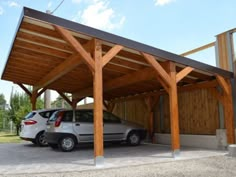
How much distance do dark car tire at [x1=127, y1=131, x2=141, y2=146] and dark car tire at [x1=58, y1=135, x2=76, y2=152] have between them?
2373 mm

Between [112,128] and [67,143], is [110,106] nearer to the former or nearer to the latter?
[112,128]

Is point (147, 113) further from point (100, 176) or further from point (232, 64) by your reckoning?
point (100, 176)

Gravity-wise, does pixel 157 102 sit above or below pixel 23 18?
below

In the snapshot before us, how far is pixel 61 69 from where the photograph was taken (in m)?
8.81

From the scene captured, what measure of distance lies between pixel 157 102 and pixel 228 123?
12.6ft

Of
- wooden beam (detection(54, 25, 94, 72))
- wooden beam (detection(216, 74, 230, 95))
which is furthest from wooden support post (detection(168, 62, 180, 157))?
wooden beam (detection(54, 25, 94, 72))

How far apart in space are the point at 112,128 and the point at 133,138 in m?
1.14

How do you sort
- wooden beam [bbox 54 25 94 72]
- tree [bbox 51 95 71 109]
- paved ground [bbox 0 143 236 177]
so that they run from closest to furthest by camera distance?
paved ground [bbox 0 143 236 177] < wooden beam [bbox 54 25 94 72] < tree [bbox 51 95 71 109]

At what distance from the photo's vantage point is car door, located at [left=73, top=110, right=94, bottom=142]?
29.1 feet

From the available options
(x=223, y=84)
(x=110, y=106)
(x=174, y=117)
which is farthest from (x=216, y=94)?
(x=110, y=106)

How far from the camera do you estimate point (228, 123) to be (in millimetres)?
8391

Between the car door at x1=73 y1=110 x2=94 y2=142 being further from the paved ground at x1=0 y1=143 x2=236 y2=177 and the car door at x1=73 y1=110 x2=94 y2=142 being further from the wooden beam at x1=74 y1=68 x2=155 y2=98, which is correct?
the paved ground at x1=0 y1=143 x2=236 y2=177

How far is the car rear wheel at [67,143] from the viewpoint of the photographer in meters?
8.60

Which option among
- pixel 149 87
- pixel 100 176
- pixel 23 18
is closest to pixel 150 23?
pixel 149 87
